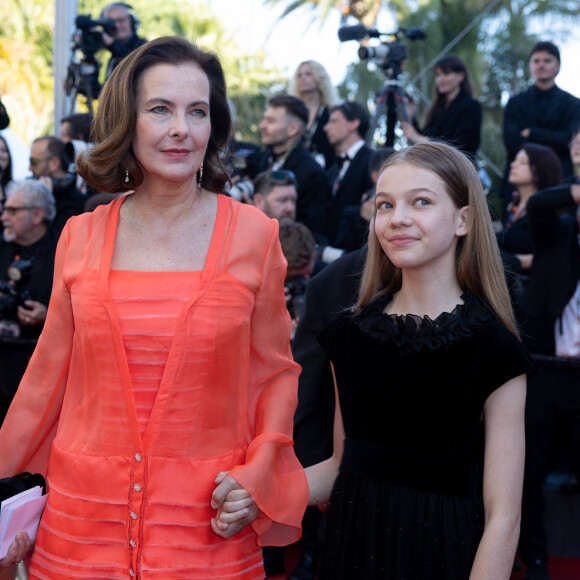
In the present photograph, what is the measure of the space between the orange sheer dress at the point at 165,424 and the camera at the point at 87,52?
4.76 m

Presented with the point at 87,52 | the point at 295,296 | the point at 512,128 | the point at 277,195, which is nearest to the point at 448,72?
the point at 512,128

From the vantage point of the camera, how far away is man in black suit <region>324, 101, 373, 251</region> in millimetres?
5828

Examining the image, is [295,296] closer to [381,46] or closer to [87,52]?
[381,46]

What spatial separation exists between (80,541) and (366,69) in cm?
2019

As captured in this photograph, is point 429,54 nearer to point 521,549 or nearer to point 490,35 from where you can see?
point 490,35

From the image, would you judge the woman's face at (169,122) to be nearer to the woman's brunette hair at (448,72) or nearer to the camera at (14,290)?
the camera at (14,290)

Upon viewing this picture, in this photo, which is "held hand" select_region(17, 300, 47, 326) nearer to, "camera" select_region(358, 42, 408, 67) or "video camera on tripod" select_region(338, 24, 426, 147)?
"video camera on tripod" select_region(338, 24, 426, 147)

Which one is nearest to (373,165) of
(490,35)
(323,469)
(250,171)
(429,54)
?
(250,171)

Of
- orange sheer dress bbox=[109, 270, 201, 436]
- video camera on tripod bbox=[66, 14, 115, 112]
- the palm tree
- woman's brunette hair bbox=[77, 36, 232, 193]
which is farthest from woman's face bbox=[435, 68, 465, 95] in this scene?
the palm tree

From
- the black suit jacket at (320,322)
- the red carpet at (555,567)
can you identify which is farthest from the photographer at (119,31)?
the black suit jacket at (320,322)

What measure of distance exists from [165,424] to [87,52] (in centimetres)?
539

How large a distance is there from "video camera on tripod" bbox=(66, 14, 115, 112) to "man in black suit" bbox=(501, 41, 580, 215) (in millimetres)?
3031

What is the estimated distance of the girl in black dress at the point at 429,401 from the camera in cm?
194

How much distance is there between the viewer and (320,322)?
9.80 ft
